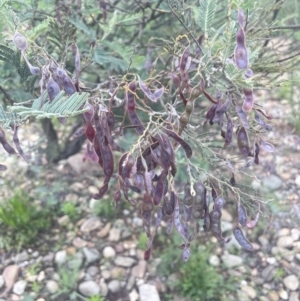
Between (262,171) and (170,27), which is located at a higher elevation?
(170,27)

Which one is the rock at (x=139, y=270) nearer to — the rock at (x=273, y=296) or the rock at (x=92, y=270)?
the rock at (x=92, y=270)

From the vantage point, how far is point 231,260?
75.4 inches

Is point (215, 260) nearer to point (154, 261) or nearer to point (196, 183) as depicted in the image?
point (154, 261)

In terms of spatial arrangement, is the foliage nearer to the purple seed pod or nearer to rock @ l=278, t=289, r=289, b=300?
rock @ l=278, t=289, r=289, b=300

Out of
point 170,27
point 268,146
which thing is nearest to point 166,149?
point 268,146

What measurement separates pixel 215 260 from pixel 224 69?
1.19 m

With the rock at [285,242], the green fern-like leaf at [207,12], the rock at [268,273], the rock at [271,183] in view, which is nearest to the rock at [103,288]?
the rock at [268,273]

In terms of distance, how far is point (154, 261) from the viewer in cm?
191

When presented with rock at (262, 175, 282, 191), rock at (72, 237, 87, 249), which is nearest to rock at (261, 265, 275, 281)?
rock at (262, 175, 282, 191)

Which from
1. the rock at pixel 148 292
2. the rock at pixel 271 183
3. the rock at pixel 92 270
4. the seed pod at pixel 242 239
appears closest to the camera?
the seed pod at pixel 242 239

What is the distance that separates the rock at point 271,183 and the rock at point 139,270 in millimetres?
721

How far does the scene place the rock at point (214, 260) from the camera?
191 centimetres

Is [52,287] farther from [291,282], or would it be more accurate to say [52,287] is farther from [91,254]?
[291,282]

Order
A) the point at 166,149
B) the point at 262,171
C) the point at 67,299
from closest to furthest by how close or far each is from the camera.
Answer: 1. the point at 166,149
2. the point at 67,299
3. the point at 262,171
